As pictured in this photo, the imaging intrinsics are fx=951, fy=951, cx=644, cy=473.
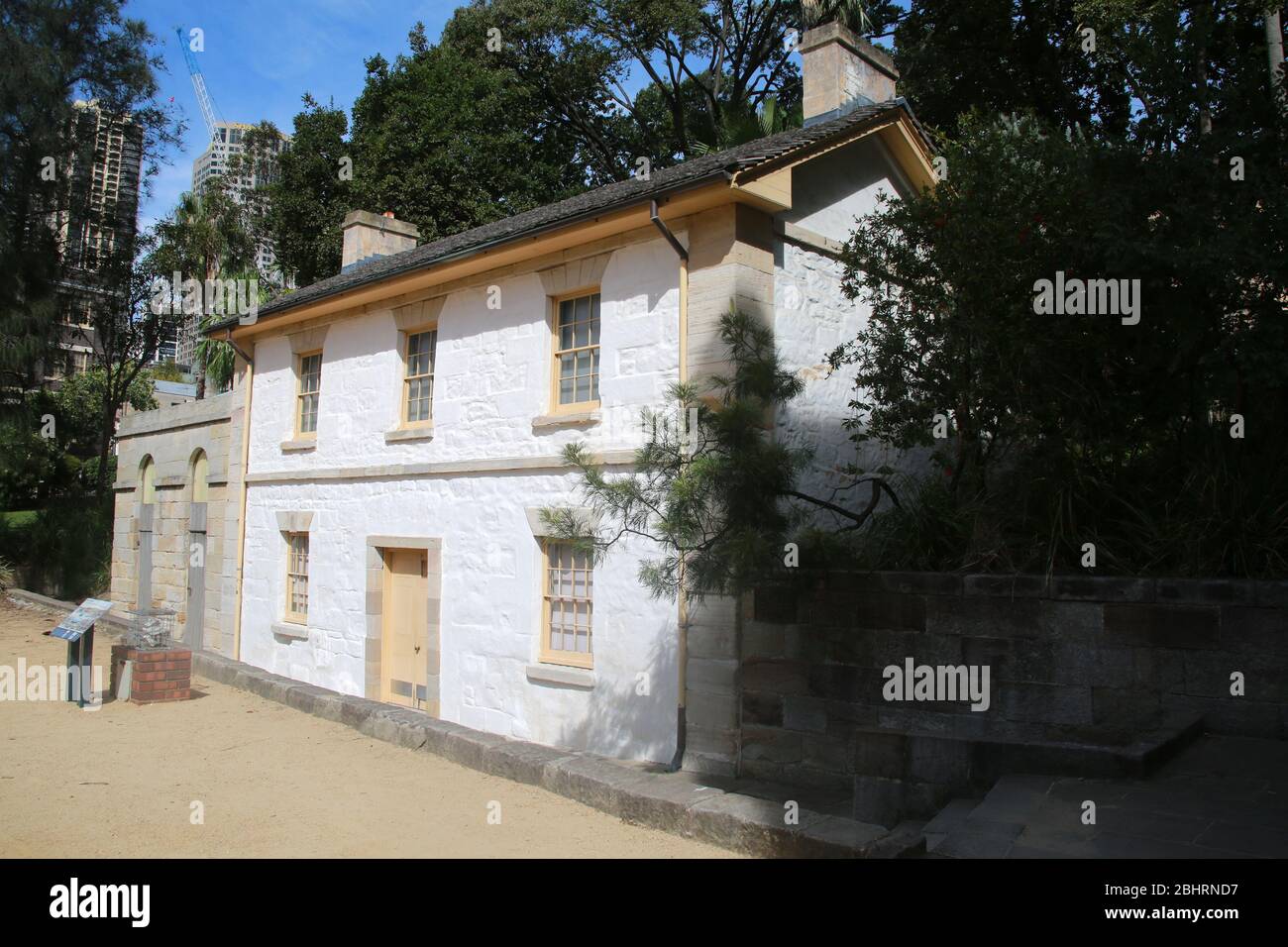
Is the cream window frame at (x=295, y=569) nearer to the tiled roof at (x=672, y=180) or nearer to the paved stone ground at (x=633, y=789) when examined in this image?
the paved stone ground at (x=633, y=789)

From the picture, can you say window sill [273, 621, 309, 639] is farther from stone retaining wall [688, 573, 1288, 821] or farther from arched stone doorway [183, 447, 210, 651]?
stone retaining wall [688, 573, 1288, 821]

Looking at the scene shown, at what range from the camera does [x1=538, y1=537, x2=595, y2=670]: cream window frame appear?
9.95 metres

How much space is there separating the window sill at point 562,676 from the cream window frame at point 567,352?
8.99ft

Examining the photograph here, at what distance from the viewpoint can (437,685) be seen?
38.3 ft

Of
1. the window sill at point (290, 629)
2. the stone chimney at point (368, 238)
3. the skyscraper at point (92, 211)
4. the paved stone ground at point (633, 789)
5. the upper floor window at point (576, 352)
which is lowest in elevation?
the paved stone ground at point (633, 789)

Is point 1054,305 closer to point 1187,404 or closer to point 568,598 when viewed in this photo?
point 1187,404

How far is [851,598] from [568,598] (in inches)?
141

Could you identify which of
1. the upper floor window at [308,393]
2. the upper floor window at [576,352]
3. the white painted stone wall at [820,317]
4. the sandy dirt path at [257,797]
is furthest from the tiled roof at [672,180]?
the sandy dirt path at [257,797]

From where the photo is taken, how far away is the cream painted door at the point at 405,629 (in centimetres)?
1236

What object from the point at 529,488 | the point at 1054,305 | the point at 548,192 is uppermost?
the point at 548,192

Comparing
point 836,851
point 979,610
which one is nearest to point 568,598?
point 979,610

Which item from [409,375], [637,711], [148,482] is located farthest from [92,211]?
[637,711]

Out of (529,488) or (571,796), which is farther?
(529,488)

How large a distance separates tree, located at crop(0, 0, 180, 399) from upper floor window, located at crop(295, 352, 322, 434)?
36.6 ft
